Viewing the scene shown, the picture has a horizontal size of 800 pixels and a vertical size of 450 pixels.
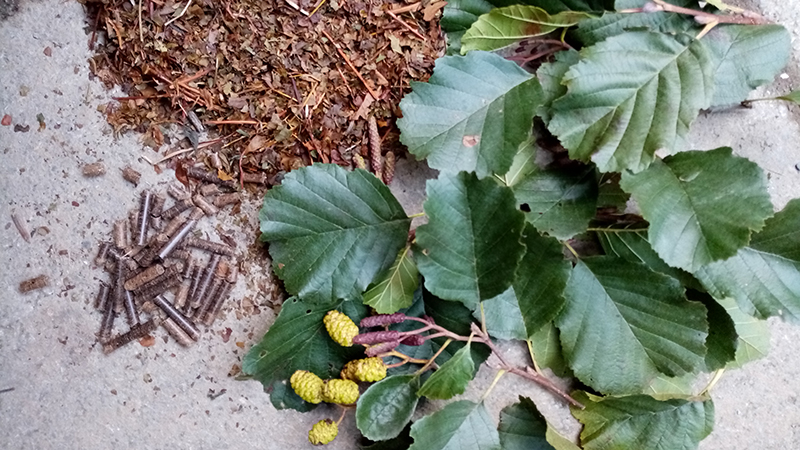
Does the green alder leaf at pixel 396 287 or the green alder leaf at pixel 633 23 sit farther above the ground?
the green alder leaf at pixel 633 23

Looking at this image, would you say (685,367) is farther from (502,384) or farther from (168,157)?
(168,157)

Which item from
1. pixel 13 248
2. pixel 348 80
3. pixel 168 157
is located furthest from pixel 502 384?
pixel 13 248

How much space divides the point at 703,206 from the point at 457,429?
0.47 m

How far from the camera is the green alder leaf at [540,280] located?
0.80 m

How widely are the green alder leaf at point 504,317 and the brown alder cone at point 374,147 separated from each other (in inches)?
10.3

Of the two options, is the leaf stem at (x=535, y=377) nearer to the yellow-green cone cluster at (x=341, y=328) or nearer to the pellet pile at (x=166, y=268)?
the yellow-green cone cluster at (x=341, y=328)

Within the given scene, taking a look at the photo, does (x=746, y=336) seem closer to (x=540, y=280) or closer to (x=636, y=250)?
(x=636, y=250)

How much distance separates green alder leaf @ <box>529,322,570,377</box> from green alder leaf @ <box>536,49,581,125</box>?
33cm

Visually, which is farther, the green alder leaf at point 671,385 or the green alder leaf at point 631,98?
the green alder leaf at point 671,385

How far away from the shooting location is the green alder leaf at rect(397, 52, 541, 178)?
830mm

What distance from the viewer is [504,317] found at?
0.87 metres

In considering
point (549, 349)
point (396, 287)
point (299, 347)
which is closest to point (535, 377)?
point (549, 349)

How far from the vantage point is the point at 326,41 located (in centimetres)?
86

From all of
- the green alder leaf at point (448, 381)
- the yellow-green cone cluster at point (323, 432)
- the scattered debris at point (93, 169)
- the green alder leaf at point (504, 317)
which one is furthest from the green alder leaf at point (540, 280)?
the scattered debris at point (93, 169)
